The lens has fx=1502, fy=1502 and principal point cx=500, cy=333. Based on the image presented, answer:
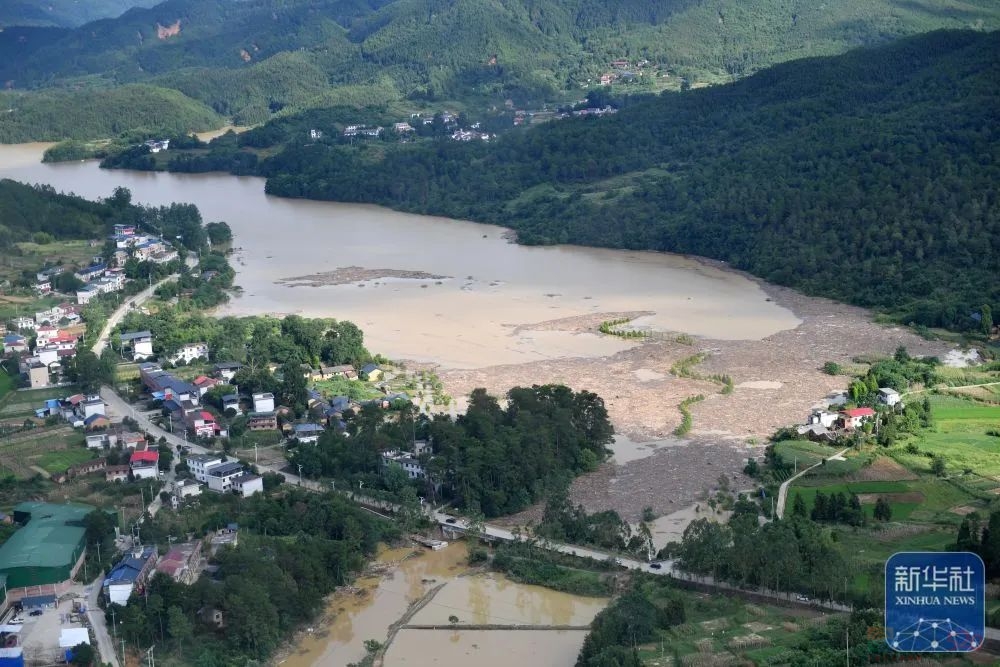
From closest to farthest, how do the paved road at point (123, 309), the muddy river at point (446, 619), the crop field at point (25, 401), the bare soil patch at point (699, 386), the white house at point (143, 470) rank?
the muddy river at point (446, 619) → the bare soil patch at point (699, 386) → the white house at point (143, 470) → the crop field at point (25, 401) → the paved road at point (123, 309)

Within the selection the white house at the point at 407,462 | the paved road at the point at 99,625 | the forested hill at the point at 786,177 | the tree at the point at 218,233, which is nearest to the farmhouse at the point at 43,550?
the paved road at the point at 99,625

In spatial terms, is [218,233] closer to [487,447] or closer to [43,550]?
[487,447]

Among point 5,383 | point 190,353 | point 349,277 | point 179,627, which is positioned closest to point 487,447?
point 179,627

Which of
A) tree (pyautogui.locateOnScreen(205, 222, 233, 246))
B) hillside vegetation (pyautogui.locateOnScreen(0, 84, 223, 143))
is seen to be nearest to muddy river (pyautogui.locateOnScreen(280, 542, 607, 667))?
tree (pyautogui.locateOnScreen(205, 222, 233, 246))

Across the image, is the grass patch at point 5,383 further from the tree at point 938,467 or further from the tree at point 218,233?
the tree at point 938,467

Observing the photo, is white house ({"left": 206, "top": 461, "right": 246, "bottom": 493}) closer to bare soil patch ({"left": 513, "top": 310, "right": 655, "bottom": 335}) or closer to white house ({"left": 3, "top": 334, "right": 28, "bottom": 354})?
white house ({"left": 3, "top": 334, "right": 28, "bottom": 354})

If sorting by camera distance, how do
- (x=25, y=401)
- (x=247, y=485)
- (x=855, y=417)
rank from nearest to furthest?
(x=247, y=485)
(x=855, y=417)
(x=25, y=401)

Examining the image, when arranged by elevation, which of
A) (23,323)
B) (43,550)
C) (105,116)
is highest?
(105,116)
